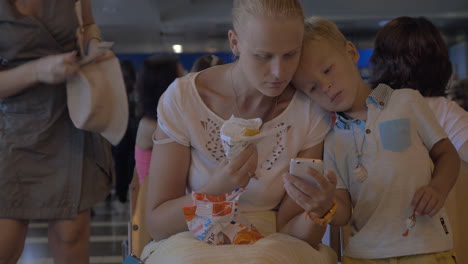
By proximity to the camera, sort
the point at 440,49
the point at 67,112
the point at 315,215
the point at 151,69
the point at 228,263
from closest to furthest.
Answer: the point at 228,263
the point at 315,215
the point at 67,112
the point at 440,49
the point at 151,69

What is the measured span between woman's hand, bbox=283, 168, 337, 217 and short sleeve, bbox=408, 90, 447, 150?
0.57 m

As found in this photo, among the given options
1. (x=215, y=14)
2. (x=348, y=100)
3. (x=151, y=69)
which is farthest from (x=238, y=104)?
(x=215, y=14)

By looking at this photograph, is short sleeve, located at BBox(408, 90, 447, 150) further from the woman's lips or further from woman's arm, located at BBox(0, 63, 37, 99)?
woman's arm, located at BBox(0, 63, 37, 99)

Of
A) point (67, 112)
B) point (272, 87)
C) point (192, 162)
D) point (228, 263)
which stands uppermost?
point (272, 87)

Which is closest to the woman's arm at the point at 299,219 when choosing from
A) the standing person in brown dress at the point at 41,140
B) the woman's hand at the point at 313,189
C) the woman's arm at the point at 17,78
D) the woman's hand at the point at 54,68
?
the woman's hand at the point at 313,189

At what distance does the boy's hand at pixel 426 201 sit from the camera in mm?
1863

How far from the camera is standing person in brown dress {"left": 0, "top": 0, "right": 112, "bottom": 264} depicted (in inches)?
78.6

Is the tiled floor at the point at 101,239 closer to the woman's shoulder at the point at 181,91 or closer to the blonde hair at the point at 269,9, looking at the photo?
the woman's shoulder at the point at 181,91

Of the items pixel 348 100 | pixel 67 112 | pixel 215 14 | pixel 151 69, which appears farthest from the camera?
pixel 215 14

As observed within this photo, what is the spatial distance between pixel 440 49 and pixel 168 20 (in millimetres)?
12664

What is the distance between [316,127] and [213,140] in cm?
40

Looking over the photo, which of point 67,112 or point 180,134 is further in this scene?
point 67,112

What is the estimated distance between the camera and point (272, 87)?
1.84 meters

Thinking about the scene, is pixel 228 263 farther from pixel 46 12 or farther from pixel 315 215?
pixel 46 12
